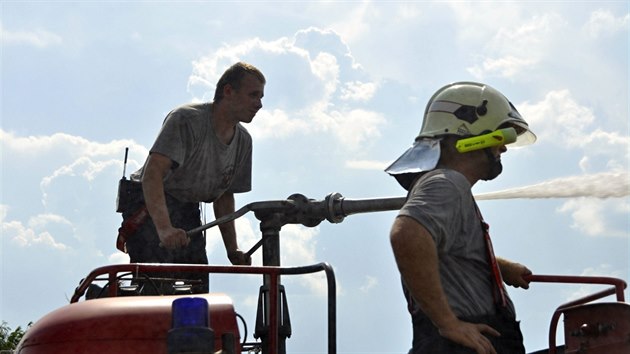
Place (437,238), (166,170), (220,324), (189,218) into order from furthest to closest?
(189,218)
(166,170)
(220,324)
(437,238)

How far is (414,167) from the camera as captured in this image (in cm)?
422

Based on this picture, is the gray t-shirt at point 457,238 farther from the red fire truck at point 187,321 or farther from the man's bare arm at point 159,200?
the man's bare arm at point 159,200

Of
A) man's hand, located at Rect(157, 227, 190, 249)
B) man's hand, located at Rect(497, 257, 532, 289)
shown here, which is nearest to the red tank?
man's hand, located at Rect(497, 257, 532, 289)

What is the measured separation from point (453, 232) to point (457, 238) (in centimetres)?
6

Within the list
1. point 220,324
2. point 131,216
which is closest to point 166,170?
point 131,216

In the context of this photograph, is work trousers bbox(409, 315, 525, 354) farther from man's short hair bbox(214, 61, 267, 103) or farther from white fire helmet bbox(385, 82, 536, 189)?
man's short hair bbox(214, 61, 267, 103)

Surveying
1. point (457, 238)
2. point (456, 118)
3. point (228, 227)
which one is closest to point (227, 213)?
point (228, 227)

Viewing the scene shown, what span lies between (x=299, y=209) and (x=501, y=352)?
123 inches

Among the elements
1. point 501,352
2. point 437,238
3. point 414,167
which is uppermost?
point 414,167

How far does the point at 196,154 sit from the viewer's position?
6957 millimetres

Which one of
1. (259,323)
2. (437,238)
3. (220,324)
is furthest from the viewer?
(259,323)

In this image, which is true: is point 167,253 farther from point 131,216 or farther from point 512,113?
point 512,113

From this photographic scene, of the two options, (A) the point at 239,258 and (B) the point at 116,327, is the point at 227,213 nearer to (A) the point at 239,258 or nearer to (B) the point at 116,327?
(A) the point at 239,258

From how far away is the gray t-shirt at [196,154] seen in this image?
6.79 meters
